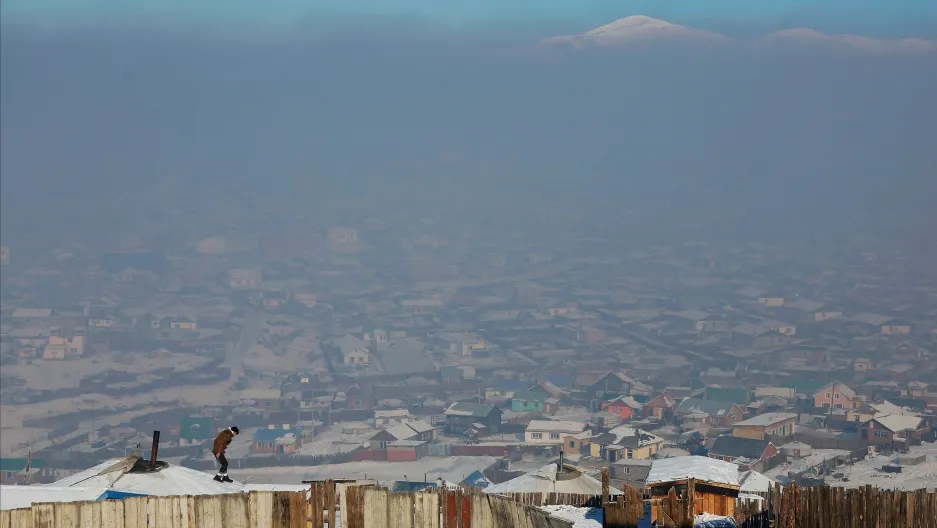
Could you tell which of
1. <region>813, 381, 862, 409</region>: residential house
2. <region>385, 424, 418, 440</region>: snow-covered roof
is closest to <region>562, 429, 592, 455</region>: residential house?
<region>385, 424, 418, 440</region>: snow-covered roof

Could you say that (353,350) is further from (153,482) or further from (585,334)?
(153,482)

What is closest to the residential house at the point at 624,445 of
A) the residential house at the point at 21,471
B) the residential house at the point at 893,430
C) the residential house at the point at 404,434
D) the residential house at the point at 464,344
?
the residential house at the point at 893,430

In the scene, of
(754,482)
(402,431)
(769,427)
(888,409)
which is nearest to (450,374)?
(402,431)

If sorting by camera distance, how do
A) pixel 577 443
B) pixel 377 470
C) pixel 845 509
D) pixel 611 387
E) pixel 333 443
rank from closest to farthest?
pixel 845 509, pixel 377 470, pixel 577 443, pixel 333 443, pixel 611 387

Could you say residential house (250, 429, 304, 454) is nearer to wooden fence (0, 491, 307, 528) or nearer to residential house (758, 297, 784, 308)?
residential house (758, 297, 784, 308)

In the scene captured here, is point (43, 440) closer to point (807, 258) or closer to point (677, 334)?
point (677, 334)
